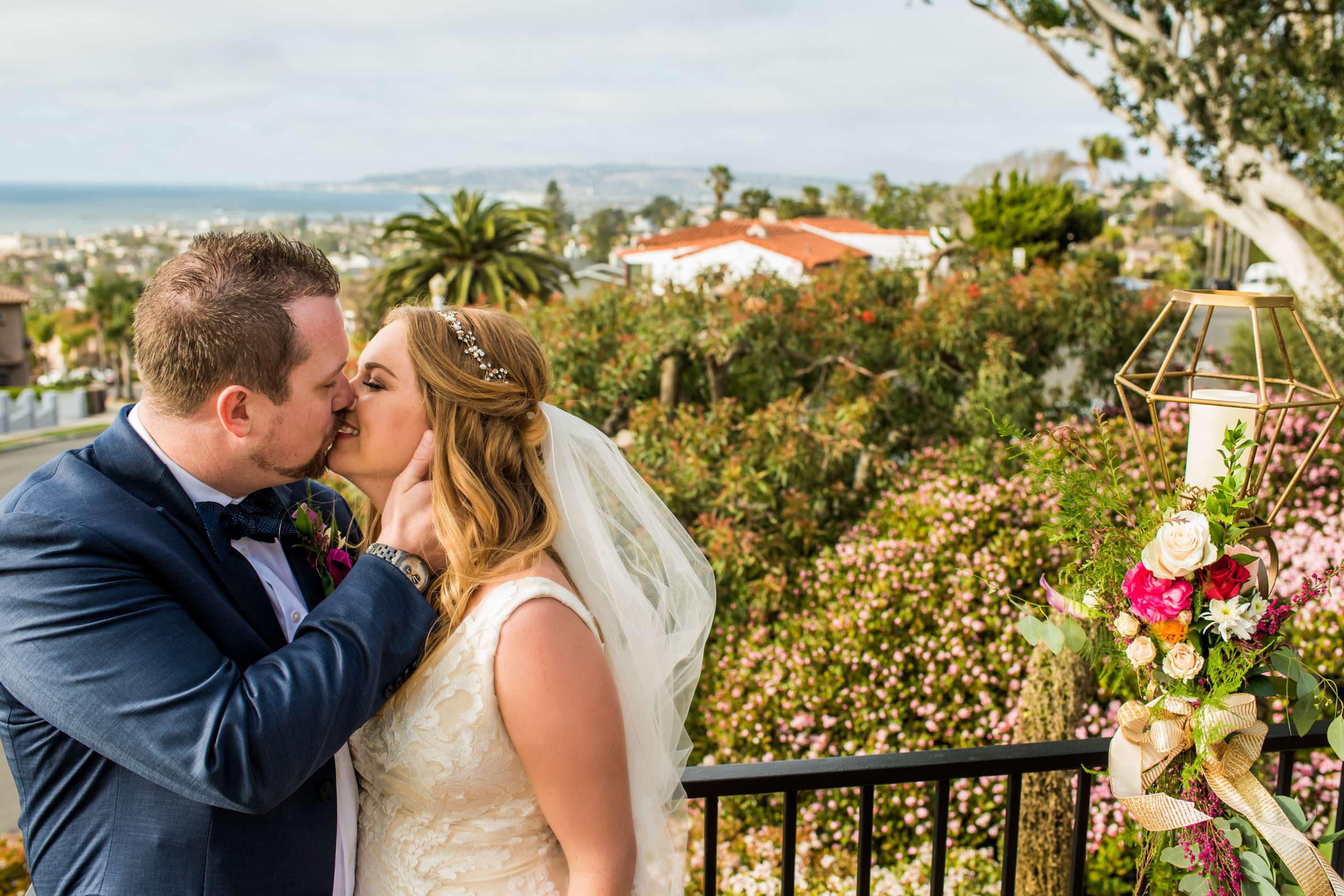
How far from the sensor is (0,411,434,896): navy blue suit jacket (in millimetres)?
1214

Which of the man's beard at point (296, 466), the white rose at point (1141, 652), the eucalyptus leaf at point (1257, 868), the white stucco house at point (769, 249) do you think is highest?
the white stucco house at point (769, 249)

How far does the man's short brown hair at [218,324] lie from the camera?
4.38 feet

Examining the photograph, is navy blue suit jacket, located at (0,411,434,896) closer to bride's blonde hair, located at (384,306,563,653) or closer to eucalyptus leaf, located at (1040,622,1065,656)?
bride's blonde hair, located at (384,306,563,653)

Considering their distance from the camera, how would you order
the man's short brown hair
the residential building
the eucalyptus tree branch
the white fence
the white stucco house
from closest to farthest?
the man's short brown hair < the white stucco house < the eucalyptus tree branch < the white fence < the residential building

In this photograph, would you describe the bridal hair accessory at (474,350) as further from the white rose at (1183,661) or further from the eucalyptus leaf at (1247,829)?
the eucalyptus leaf at (1247,829)

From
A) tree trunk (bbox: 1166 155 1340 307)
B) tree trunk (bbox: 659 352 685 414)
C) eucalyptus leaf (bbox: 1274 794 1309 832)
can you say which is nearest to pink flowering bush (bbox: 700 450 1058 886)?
tree trunk (bbox: 659 352 685 414)

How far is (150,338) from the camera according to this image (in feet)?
4.42

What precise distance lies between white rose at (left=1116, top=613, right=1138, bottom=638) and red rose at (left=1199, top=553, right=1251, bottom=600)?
0.12 m

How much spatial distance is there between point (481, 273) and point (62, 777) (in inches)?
627

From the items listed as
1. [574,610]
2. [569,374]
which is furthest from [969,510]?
[574,610]

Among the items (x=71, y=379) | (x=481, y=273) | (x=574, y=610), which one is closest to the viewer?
(x=574, y=610)

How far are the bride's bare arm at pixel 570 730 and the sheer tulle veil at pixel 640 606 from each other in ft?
0.73

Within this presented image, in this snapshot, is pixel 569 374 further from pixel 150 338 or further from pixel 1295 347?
pixel 1295 347

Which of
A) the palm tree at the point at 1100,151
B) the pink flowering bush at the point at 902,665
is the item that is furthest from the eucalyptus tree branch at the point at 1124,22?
the palm tree at the point at 1100,151
